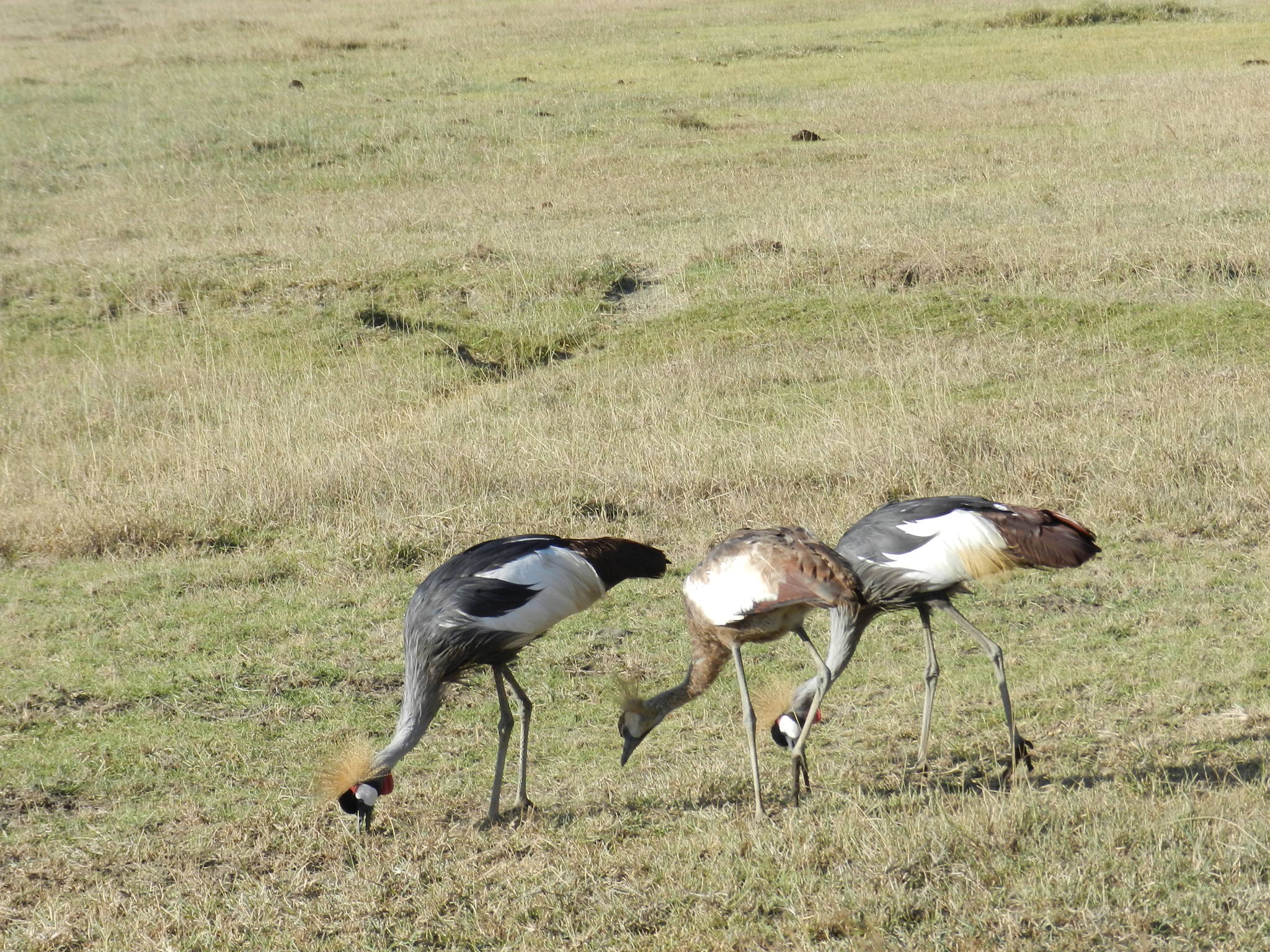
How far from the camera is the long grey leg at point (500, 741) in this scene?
4.89 meters

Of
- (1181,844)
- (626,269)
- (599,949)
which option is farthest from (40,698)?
(626,269)

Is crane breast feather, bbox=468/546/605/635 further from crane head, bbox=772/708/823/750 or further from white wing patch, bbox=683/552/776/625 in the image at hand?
crane head, bbox=772/708/823/750

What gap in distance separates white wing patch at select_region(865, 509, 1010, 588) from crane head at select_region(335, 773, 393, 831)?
6.83 feet

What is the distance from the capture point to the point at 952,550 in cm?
488

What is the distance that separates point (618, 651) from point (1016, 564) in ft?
8.10

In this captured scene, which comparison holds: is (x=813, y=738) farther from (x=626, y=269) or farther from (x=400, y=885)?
(x=626, y=269)

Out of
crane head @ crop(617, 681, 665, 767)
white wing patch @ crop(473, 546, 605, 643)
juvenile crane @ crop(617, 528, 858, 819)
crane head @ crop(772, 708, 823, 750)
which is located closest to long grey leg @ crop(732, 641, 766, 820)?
juvenile crane @ crop(617, 528, 858, 819)

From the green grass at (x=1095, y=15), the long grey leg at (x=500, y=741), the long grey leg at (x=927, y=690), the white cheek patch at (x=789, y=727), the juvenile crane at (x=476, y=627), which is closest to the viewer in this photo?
the juvenile crane at (x=476, y=627)

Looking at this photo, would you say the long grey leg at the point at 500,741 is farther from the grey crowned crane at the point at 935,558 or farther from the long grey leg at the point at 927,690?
the long grey leg at the point at 927,690

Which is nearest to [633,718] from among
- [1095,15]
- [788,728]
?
[788,728]

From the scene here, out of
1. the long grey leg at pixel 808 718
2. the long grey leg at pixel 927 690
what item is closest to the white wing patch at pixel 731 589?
the long grey leg at pixel 808 718

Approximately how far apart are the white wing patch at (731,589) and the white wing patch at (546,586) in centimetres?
47

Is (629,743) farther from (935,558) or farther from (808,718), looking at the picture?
(935,558)

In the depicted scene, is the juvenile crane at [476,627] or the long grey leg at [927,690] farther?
the long grey leg at [927,690]
